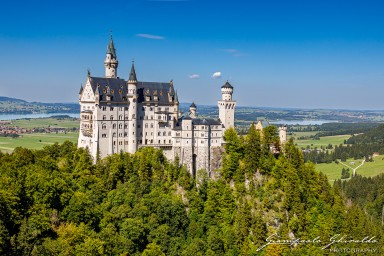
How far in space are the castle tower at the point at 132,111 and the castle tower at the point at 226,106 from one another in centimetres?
1975

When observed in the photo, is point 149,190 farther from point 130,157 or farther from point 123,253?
point 123,253

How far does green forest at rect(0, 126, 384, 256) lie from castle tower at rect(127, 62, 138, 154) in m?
3.45

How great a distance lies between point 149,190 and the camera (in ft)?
292

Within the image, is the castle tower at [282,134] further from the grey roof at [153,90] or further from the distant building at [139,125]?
the grey roof at [153,90]

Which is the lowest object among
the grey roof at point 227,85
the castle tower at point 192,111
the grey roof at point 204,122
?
the grey roof at point 204,122

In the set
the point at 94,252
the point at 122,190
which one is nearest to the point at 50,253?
the point at 94,252

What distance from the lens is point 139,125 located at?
9856cm

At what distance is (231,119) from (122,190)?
3117cm

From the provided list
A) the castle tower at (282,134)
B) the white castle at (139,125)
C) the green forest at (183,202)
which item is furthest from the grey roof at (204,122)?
the castle tower at (282,134)

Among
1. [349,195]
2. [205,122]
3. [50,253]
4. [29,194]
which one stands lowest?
[349,195]

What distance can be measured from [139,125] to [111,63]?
55.2 ft

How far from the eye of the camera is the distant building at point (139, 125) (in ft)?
309

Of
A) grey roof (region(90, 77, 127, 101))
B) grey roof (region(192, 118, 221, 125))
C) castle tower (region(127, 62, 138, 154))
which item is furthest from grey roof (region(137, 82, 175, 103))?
grey roof (region(192, 118, 221, 125))

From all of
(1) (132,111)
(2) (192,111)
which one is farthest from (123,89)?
(2) (192,111)
